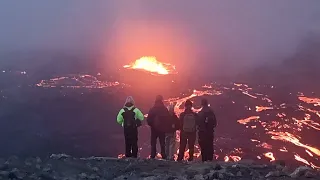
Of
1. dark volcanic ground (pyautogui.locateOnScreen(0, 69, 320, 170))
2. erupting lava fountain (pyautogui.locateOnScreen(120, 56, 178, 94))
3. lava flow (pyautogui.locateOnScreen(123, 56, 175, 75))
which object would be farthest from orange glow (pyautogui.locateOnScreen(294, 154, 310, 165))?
lava flow (pyautogui.locateOnScreen(123, 56, 175, 75))

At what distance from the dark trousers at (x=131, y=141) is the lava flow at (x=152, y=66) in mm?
115604

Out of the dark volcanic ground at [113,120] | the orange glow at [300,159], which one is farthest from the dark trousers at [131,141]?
the orange glow at [300,159]

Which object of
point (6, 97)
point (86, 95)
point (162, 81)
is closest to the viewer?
point (6, 97)

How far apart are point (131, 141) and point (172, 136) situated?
1.30 meters

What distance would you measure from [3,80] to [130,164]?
4168 inches

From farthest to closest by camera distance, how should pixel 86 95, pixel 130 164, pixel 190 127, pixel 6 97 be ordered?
pixel 86 95 → pixel 6 97 → pixel 190 127 → pixel 130 164

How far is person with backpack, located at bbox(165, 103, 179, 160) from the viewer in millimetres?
15719

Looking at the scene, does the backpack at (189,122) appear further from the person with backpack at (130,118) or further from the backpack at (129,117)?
the backpack at (129,117)

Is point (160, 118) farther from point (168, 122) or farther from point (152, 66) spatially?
point (152, 66)

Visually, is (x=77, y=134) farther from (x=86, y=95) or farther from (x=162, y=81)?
(x=162, y=81)

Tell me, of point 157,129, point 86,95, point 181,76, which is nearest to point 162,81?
point 181,76

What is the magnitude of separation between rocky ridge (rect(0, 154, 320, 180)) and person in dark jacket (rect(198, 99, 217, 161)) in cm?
186

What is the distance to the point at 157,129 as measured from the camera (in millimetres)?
15695

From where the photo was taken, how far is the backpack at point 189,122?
1556cm
